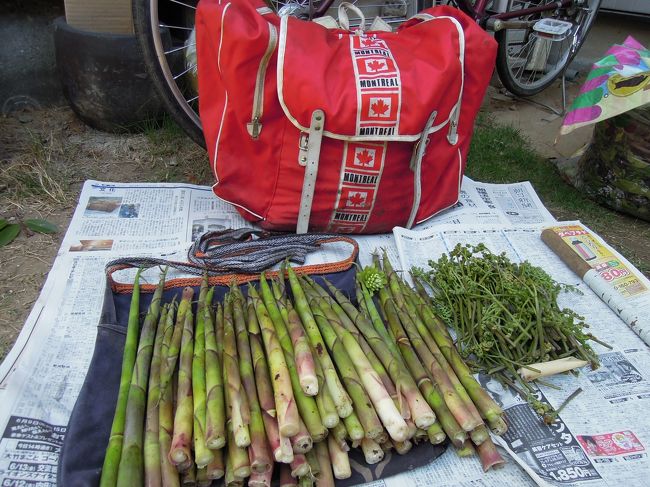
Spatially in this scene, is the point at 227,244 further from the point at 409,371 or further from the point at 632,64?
the point at 632,64

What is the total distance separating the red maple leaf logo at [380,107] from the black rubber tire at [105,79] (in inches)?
65.7

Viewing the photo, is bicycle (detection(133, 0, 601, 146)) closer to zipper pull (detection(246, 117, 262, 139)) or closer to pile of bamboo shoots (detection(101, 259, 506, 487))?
zipper pull (detection(246, 117, 262, 139))

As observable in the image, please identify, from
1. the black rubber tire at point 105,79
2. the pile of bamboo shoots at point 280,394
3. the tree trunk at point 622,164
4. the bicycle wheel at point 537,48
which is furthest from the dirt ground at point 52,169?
the bicycle wheel at point 537,48

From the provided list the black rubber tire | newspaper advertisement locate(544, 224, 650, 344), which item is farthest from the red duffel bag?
the black rubber tire

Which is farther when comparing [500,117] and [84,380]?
[500,117]

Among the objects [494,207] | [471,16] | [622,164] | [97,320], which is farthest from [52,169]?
[622,164]

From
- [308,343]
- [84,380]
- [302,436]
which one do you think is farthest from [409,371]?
[84,380]

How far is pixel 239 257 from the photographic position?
226cm

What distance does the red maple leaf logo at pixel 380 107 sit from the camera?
209cm

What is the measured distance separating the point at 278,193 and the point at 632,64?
1923 millimetres

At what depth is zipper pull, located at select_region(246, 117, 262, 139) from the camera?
2162mm

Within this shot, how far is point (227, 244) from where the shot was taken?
2.37m

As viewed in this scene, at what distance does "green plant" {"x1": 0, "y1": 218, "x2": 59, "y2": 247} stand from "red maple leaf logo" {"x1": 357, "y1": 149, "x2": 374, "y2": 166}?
1.50 meters

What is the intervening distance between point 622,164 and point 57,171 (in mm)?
3212
